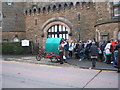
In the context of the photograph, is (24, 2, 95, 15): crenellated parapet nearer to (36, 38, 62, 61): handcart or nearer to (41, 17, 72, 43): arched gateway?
(41, 17, 72, 43): arched gateway

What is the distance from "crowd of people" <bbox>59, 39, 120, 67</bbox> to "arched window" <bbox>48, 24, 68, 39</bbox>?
870 cm

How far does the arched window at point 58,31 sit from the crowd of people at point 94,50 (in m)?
8.70

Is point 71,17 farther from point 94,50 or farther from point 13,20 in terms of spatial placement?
point 94,50

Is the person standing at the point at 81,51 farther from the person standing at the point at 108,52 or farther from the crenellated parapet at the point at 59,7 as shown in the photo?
the crenellated parapet at the point at 59,7

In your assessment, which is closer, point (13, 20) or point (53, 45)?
point (53, 45)

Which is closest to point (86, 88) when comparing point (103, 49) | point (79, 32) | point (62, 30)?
point (103, 49)

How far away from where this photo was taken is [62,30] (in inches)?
1101

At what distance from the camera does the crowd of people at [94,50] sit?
1227cm

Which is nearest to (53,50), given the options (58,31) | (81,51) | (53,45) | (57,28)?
(53,45)

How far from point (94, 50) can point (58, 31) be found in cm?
1650

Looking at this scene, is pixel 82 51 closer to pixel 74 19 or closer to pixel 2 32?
pixel 74 19

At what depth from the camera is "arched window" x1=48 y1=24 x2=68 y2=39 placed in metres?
27.8

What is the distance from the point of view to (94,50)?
1223cm

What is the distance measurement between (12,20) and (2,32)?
285 centimetres
